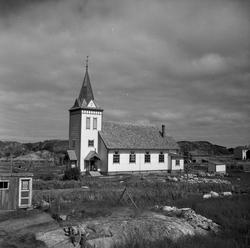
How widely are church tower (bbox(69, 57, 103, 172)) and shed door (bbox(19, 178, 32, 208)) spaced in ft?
73.8

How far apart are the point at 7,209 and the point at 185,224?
1006cm

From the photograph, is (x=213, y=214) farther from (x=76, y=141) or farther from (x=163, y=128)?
(x=163, y=128)

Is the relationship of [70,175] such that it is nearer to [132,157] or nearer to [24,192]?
[132,157]

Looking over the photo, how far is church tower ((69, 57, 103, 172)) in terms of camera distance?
42094 millimetres

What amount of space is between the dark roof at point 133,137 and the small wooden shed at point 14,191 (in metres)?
22.7

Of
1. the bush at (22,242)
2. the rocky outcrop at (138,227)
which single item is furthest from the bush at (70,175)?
the bush at (22,242)

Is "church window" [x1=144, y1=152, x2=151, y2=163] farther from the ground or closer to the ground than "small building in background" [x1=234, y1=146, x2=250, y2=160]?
closer to the ground

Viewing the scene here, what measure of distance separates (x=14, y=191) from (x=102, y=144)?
24226 mm

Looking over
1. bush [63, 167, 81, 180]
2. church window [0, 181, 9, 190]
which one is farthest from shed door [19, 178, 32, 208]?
bush [63, 167, 81, 180]

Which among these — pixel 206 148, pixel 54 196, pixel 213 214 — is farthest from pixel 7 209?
pixel 206 148

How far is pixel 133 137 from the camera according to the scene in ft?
151

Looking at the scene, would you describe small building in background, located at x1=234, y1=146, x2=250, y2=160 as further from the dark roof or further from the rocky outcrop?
the rocky outcrop

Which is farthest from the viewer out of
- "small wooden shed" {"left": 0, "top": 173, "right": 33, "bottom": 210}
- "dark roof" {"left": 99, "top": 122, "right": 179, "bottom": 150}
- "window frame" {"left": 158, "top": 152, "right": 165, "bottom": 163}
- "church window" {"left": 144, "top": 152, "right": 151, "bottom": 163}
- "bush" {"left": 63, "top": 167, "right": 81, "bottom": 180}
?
"window frame" {"left": 158, "top": 152, "right": 165, "bottom": 163}

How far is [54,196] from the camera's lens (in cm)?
2244
